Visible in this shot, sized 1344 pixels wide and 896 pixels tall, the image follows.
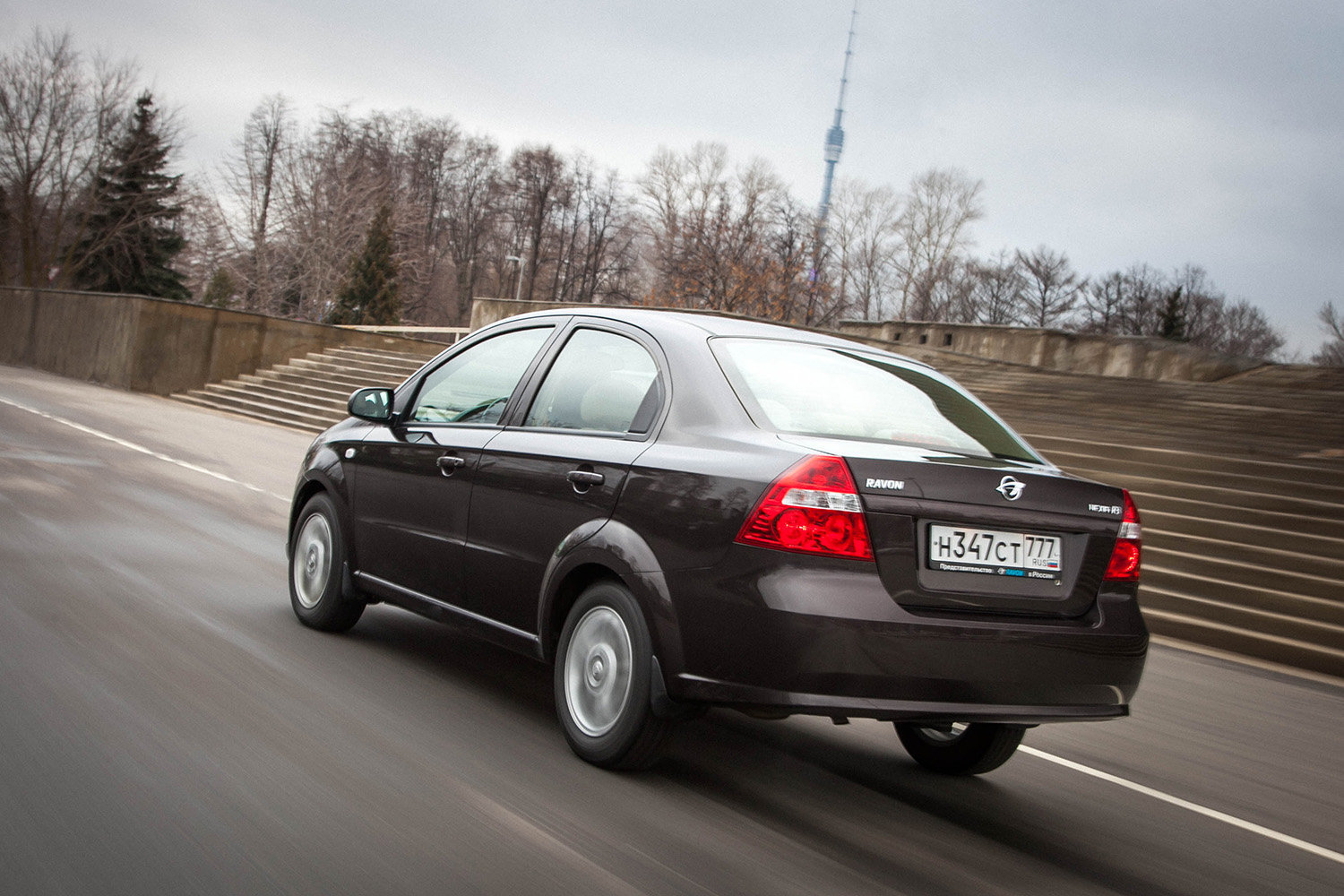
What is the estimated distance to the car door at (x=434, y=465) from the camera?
511 cm

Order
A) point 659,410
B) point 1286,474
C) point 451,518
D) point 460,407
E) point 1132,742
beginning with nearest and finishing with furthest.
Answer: point 659,410 < point 451,518 < point 460,407 < point 1132,742 < point 1286,474

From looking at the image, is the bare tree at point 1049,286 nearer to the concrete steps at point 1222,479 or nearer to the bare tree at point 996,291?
the bare tree at point 996,291

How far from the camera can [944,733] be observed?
488 cm

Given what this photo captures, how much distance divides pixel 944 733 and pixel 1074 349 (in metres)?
24.1

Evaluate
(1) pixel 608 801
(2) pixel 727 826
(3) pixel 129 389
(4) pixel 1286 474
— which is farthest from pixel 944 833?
(3) pixel 129 389

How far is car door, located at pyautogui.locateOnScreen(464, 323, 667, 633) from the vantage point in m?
4.40

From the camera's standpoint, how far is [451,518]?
16.7 ft

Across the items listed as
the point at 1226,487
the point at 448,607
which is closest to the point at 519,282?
the point at 1226,487

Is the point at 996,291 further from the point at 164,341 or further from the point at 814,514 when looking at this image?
the point at 814,514

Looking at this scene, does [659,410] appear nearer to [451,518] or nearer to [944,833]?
[451,518]

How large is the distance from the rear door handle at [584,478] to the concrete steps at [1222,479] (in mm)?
6542

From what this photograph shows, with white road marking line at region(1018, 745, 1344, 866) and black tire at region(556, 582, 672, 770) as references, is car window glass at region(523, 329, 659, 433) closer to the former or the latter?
black tire at region(556, 582, 672, 770)

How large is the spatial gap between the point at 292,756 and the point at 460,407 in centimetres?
183

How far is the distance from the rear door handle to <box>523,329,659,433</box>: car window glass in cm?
19
